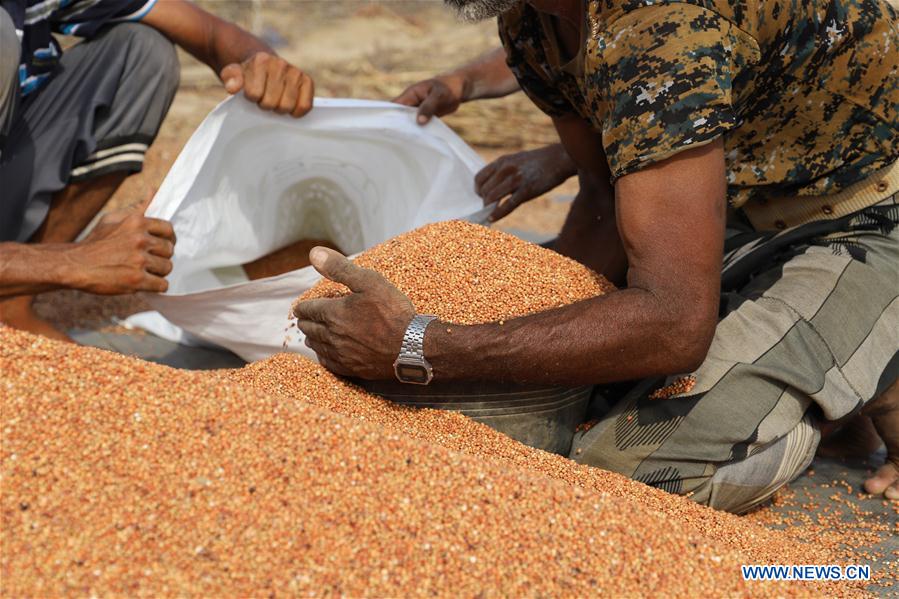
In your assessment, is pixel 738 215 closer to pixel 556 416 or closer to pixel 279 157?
pixel 556 416

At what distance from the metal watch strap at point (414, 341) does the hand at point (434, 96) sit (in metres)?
1.18

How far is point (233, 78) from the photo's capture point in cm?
248

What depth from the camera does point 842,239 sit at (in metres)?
2.12

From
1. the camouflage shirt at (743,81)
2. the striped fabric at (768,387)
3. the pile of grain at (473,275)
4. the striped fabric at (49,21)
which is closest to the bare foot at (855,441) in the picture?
the striped fabric at (768,387)

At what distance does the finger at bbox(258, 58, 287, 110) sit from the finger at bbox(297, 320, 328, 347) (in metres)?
0.88

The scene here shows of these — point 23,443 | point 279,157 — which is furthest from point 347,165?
point 23,443

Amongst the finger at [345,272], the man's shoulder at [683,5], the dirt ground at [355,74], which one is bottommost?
the dirt ground at [355,74]

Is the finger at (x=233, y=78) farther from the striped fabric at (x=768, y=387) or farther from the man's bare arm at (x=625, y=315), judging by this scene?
the striped fabric at (x=768, y=387)

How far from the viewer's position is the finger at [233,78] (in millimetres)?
2465

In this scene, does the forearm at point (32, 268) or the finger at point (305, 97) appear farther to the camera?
the finger at point (305, 97)

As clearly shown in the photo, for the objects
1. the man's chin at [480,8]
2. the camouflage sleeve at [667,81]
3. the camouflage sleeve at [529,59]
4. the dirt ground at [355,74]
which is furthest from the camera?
the dirt ground at [355,74]

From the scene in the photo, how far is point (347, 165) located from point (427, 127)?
29cm

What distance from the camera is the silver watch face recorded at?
5.62 ft

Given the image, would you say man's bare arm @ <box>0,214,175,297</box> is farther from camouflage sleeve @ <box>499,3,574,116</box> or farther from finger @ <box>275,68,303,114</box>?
camouflage sleeve @ <box>499,3,574,116</box>
